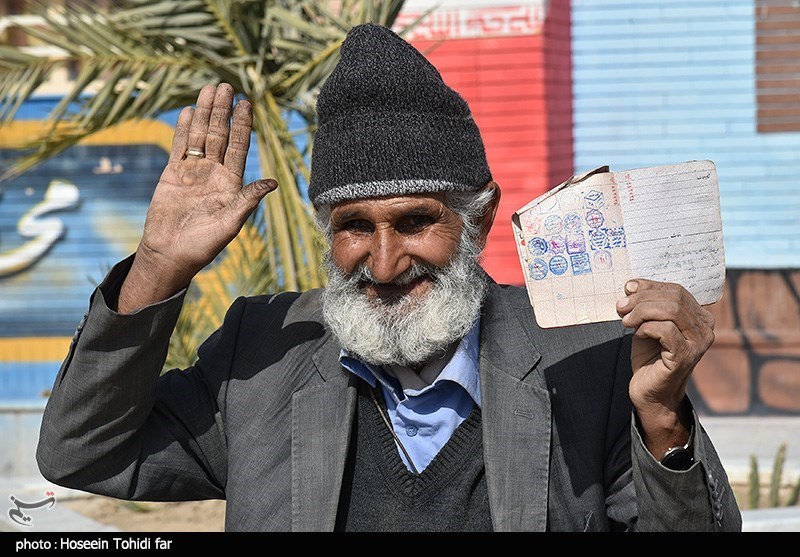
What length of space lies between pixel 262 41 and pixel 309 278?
1164 millimetres

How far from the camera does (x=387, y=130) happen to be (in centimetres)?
230

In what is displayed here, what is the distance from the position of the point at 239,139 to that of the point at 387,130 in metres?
0.31

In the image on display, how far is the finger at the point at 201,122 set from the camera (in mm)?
2254

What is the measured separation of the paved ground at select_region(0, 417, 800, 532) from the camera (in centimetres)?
558

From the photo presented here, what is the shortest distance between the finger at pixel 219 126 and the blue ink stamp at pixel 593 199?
76 cm

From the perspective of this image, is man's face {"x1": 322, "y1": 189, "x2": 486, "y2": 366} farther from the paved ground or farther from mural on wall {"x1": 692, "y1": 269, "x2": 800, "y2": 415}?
mural on wall {"x1": 692, "y1": 269, "x2": 800, "y2": 415}

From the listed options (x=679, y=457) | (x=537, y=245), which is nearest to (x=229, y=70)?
(x=537, y=245)

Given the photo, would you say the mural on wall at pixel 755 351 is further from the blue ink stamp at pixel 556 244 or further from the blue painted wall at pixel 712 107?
the blue ink stamp at pixel 556 244

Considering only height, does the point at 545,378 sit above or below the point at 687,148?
below

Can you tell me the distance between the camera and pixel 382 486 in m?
2.27

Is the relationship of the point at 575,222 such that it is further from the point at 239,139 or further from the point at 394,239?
the point at 239,139

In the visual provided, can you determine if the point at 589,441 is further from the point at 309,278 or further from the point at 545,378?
the point at 309,278
